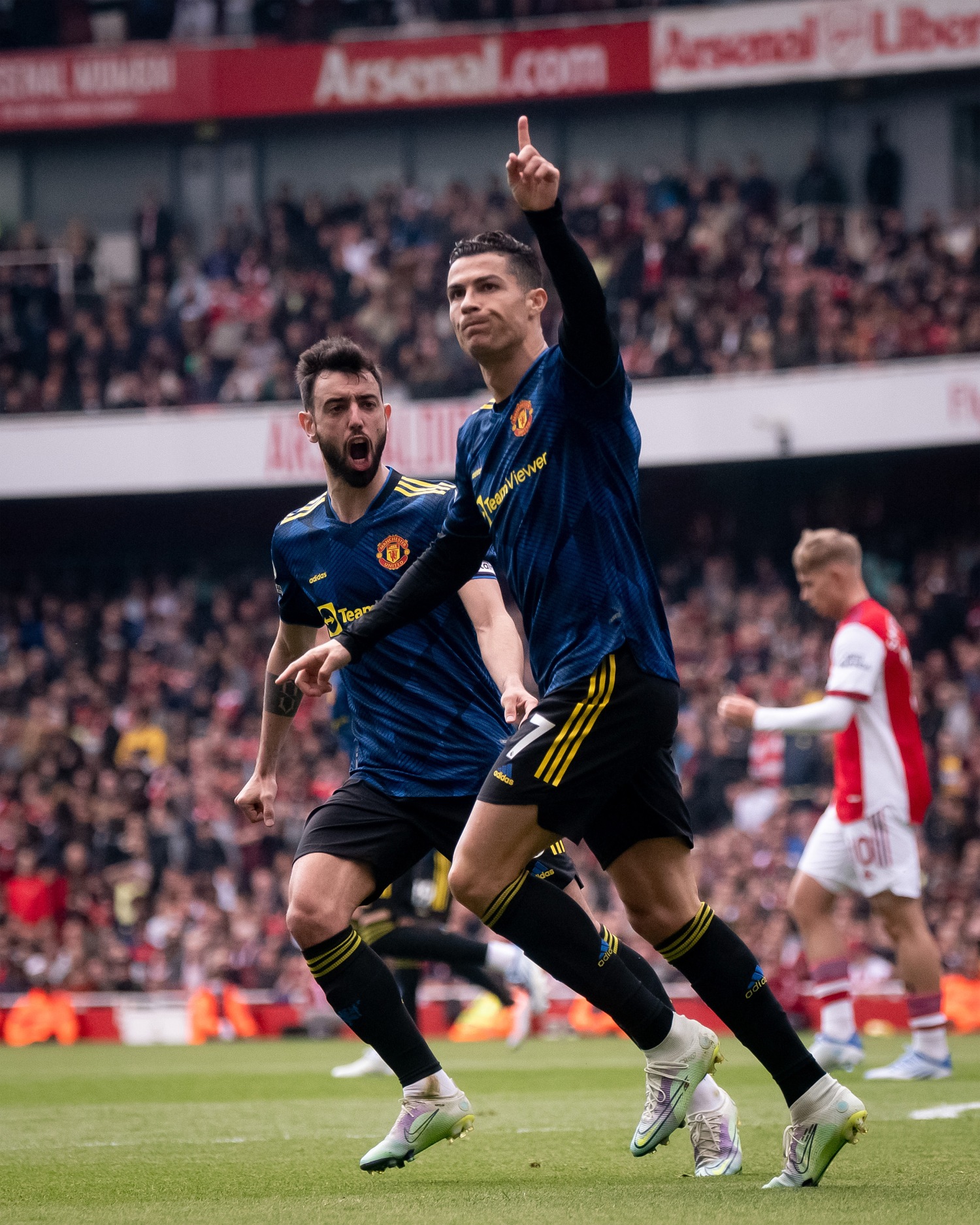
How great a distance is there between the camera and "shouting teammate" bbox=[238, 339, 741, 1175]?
470 cm

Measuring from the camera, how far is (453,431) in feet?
62.5

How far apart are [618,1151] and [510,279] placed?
2725 mm

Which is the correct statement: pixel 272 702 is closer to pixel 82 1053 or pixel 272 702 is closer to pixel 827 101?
pixel 82 1053

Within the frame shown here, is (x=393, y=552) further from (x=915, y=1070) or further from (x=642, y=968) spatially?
(x=915, y=1070)

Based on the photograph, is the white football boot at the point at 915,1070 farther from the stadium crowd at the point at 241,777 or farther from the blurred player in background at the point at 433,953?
the stadium crowd at the point at 241,777

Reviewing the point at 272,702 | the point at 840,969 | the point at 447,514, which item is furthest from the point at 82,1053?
the point at 447,514

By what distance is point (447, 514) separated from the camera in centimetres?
475

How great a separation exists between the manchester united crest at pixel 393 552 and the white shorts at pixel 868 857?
128 inches

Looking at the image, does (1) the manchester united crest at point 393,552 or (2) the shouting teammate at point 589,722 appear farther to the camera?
(1) the manchester united crest at point 393,552

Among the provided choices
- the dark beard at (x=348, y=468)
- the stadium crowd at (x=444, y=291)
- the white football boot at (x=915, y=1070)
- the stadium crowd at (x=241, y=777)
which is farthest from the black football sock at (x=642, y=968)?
the stadium crowd at (x=444, y=291)

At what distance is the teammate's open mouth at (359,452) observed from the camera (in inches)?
206

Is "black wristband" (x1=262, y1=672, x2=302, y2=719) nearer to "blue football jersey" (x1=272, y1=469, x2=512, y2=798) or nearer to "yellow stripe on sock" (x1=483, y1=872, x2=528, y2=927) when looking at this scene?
"blue football jersey" (x1=272, y1=469, x2=512, y2=798)

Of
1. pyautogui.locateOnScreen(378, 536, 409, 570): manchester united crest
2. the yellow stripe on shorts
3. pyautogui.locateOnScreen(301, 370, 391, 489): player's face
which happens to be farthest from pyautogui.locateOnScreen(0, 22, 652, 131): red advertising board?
the yellow stripe on shorts

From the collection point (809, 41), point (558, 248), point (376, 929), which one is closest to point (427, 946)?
point (376, 929)
